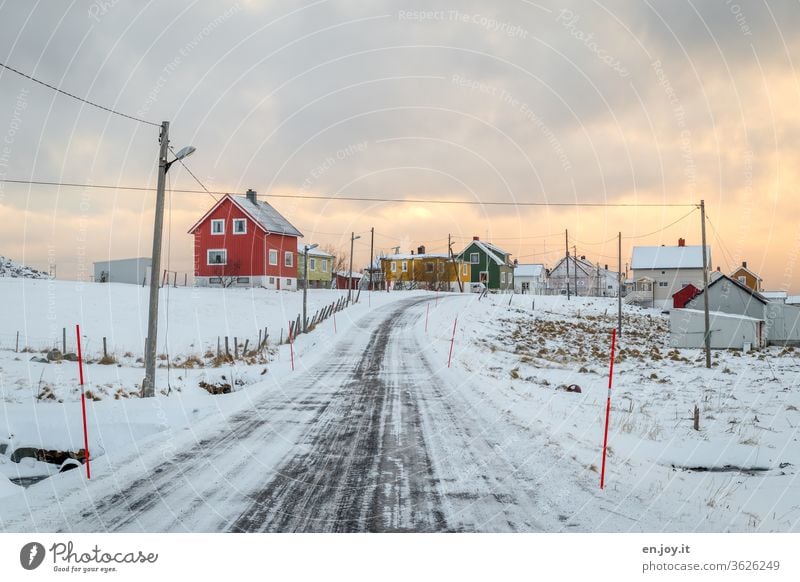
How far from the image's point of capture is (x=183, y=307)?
36.3m

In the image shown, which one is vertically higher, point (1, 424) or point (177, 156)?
point (177, 156)

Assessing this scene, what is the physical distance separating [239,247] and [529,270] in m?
72.5

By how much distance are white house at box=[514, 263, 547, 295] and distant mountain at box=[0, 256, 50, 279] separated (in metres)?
78.2

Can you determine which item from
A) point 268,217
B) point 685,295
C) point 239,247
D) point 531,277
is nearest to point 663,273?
point 685,295

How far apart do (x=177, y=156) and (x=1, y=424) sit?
734 centimetres

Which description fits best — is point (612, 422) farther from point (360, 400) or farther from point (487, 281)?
point (487, 281)

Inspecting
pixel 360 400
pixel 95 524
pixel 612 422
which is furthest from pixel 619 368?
pixel 95 524

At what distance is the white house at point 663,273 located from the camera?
7444 centimetres

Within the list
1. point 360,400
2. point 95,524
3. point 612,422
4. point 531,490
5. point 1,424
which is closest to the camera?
point 95,524

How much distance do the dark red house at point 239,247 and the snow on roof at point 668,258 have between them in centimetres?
5624

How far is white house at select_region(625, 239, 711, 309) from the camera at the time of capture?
244 ft

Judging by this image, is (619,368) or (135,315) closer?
(619,368)

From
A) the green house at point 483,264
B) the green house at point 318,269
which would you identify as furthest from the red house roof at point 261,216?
the green house at point 483,264

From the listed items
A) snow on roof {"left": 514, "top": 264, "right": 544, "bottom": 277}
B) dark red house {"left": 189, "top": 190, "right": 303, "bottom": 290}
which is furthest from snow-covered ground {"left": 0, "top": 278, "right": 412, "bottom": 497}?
snow on roof {"left": 514, "top": 264, "right": 544, "bottom": 277}
